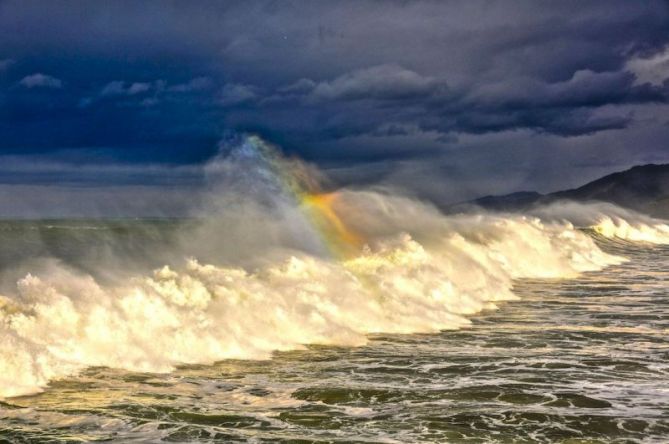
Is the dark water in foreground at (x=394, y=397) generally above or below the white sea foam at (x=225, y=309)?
below

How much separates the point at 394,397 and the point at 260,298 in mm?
9825

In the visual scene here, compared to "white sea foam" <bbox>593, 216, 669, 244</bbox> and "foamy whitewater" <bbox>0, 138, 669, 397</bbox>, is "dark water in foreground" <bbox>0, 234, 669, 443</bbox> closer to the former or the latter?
"foamy whitewater" <bbox>0, 138, 669, 397</bbox>

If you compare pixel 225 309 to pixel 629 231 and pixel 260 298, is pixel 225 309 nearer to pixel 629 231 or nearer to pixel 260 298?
pixel 260 298

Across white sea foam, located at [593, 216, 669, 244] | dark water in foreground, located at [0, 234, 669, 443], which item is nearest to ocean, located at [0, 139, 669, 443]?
dark water in foreground, located at [0, 234, 669, 443]

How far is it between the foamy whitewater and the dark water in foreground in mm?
1122

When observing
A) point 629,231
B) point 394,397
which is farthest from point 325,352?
point 629,231

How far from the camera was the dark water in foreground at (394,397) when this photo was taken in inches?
603

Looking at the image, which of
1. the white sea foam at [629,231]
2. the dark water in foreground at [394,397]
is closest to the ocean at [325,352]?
the dark water in foreground at [394,397]

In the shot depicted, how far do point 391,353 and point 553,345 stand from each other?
5.19m

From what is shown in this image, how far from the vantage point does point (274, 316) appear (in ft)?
87.3

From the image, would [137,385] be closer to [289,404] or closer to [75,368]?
[75,368]

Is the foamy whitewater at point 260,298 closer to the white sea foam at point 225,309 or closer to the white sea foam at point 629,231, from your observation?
the white sea foam at point 225,309

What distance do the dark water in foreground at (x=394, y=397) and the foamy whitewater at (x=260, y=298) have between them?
1.12m

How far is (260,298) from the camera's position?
27.2 metres
